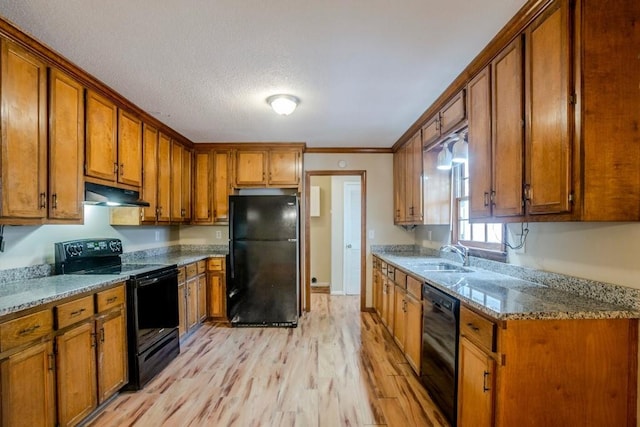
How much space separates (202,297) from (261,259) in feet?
2.89

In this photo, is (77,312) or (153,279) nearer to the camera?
(77,312)

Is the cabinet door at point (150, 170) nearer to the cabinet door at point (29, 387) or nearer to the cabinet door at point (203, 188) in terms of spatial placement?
the cabinet door at point (203, 188)

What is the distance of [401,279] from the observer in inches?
115

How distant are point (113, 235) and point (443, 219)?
3444 millimetres

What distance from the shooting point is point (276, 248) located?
3.84 m

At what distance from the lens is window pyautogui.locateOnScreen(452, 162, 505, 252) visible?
2.63 metres

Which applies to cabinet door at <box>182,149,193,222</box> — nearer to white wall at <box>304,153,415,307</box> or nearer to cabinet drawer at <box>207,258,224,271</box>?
cabinet drawer at <box>207,258,224,271</box>

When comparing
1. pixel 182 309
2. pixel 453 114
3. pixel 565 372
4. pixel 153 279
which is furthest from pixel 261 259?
pixel 565 372

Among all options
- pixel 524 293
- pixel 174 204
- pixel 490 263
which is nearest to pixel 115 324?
pixel 174 204

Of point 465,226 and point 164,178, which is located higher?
point 164,178

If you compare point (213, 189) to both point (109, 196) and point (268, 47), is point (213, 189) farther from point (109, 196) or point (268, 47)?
point (268, 47)

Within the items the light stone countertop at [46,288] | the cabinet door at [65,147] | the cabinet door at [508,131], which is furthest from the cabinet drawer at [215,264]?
the cabinet door at [508,131]

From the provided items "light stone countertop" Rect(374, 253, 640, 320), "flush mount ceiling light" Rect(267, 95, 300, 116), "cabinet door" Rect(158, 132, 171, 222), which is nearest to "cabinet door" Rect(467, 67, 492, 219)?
"light stone countertop" Rect(374, 253, 640, 320)

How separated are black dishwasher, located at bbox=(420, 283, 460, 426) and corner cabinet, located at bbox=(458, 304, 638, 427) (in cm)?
44
